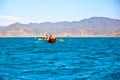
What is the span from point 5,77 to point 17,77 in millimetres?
988

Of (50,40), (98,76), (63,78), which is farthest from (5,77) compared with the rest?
(50,40)

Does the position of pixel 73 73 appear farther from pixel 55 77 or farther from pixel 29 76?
pixel 29 76

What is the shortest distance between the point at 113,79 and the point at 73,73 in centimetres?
426

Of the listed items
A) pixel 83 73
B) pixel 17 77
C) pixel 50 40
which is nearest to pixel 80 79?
pixel 83 73

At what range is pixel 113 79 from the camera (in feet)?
73.6

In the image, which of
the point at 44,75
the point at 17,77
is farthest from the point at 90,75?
the point at 17,77

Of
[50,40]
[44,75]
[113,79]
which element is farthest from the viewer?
[50,40]

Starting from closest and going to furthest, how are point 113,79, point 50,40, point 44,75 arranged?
1. point 113,79
2. point 44,75
3. point 50,40

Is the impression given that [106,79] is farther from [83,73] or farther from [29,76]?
[29,76]

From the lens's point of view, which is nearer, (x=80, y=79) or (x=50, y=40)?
(x=80, y=79)

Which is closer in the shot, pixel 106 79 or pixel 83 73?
pixel 106 79

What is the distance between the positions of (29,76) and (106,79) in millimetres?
6449

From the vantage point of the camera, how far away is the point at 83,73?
83.3 ft

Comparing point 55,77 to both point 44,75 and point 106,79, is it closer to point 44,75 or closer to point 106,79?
point 44,75
